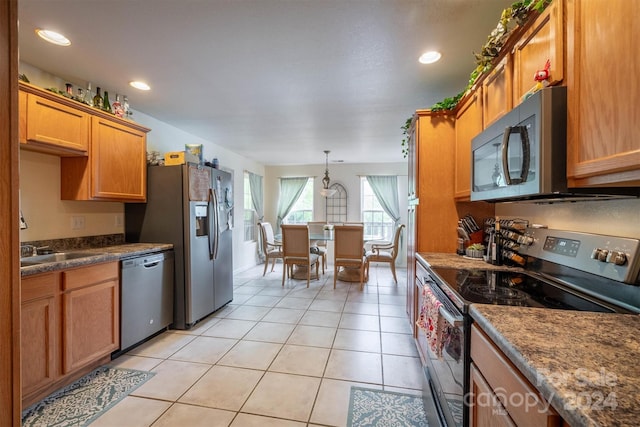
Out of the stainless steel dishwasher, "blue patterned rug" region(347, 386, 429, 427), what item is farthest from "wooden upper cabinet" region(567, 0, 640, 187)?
the stainless steel dishwasher

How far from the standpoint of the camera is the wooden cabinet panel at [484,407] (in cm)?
80

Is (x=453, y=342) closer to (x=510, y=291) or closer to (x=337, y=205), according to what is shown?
(x=510, y=291)

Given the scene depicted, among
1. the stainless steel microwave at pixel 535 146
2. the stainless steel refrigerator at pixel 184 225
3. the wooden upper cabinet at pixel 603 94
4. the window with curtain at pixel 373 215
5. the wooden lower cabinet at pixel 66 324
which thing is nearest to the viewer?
the wooden upper cabinet at pixel 603 94

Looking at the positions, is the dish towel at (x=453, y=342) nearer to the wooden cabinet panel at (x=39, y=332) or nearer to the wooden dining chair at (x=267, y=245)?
the wooden cabinet panel at (x=39, y=332)

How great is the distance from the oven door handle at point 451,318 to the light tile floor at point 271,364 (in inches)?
35.0

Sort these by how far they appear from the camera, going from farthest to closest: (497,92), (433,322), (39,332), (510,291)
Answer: (39,332), (497,92), (433,322), (510,291)

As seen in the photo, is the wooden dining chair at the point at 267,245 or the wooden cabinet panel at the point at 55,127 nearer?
the wooden cabinet panel at the point at 55,127

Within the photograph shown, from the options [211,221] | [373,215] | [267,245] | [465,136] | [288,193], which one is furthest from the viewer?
[288,193]

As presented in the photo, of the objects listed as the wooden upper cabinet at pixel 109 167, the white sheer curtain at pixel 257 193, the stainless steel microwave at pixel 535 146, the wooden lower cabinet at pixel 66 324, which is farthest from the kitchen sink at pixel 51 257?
the white sheer curtain at pixel 257 193

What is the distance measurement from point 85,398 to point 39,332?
1.69 ft

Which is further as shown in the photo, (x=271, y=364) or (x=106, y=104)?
(x=106, y=104)

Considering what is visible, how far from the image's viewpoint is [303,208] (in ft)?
21.7

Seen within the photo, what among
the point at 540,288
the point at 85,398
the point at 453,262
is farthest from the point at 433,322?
the point at 85,398

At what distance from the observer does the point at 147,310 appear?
8.12ft
